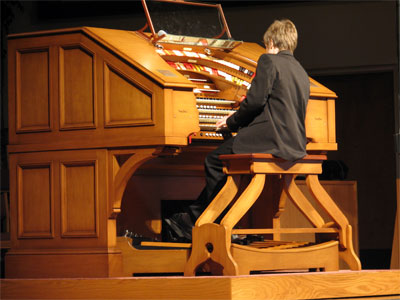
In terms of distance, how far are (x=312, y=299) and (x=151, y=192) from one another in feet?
5.67

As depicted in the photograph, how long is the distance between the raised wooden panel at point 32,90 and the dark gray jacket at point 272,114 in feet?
3.90

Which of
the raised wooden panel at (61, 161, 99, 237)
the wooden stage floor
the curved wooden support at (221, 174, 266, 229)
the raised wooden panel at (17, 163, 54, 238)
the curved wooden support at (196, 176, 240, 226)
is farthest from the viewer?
the raised wooden panel at (17, 163, 54, 238)

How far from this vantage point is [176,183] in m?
6.01

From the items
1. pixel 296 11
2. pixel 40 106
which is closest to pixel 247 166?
pixel 40 106

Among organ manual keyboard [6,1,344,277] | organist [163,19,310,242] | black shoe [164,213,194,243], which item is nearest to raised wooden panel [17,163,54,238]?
organ manual keyboard [6,1,344,277]

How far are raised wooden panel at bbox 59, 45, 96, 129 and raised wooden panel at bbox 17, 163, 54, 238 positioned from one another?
0.32 meters

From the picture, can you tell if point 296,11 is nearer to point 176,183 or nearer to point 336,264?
point 176,183

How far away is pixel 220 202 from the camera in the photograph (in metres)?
4.55

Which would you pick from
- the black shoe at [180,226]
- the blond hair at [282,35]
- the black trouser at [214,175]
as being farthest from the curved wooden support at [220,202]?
the blond hair at [282,35]

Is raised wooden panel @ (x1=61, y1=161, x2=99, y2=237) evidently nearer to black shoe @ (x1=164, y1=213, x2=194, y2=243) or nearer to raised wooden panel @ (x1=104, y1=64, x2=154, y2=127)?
raised wooden panel @ (x1=104, y1=64, x2=154, y2=127)

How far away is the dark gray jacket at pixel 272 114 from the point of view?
4.58 metres

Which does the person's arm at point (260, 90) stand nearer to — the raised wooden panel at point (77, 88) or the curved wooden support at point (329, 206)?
the curved wooden support at point (329, 206)

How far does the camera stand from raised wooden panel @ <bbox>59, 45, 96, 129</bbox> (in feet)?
16.0

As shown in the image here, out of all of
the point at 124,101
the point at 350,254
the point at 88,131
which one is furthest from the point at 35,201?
the point at 350,254
